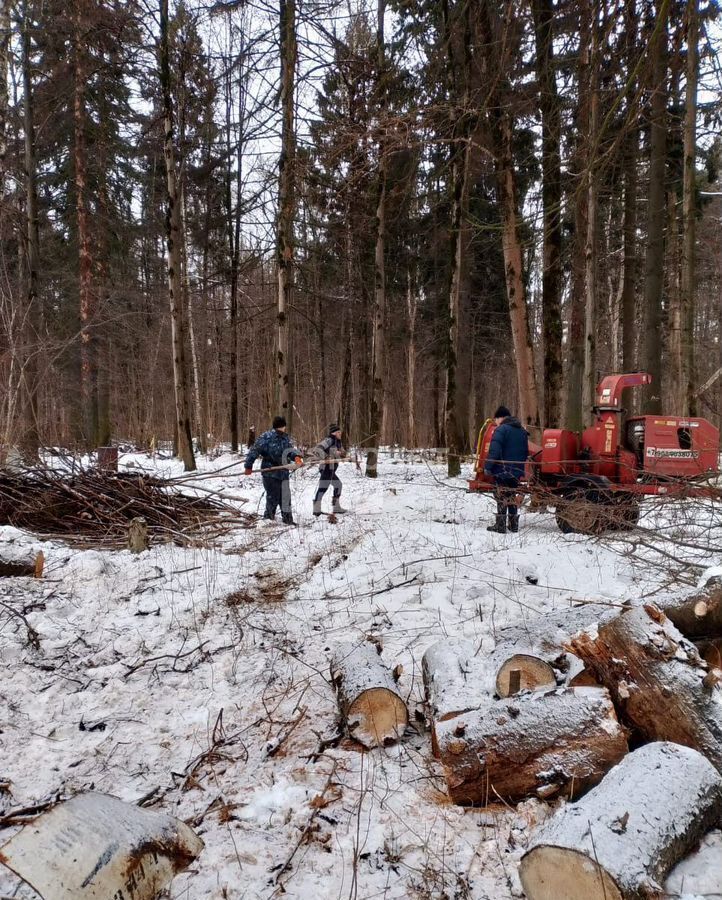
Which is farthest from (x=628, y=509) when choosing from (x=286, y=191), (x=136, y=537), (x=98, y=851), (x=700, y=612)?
(x=286, y=191)

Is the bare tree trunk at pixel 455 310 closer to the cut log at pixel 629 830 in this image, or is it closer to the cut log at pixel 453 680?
the cut log at pixel 453 680

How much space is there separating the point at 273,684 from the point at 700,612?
2.86 meters

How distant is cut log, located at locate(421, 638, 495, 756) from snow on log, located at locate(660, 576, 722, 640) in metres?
1.27

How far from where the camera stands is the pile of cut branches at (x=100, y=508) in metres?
6.75

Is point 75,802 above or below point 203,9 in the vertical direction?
below

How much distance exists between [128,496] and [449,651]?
5.62 metres

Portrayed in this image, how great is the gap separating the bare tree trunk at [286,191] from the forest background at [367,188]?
46mm

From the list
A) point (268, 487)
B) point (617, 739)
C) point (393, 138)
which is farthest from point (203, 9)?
point (617, 739)

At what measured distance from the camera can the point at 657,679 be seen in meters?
2.57

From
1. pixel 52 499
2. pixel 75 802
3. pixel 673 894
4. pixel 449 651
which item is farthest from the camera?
pixel 52 499

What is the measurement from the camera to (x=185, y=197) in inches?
677

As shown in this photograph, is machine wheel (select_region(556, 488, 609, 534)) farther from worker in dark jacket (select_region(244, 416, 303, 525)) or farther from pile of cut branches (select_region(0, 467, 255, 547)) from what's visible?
pile of cut branches (select_region(0, 467, 255, 547))

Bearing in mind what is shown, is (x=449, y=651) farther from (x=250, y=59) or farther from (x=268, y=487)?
(x=250, y=59)

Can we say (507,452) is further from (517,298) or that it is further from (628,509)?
(517,298)
